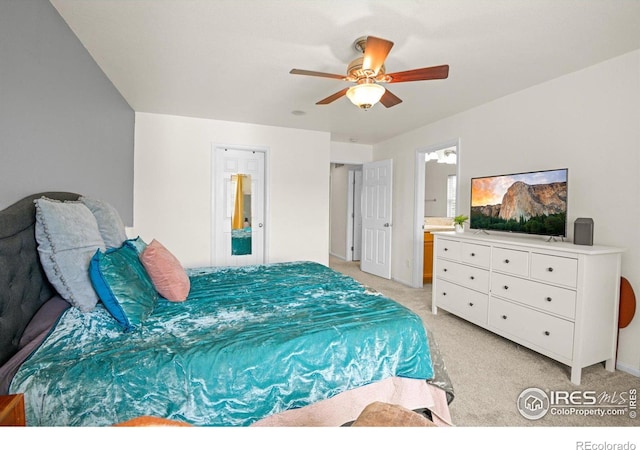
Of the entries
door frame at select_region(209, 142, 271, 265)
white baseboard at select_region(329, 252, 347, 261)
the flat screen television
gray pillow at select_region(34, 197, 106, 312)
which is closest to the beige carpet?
the flat screen television

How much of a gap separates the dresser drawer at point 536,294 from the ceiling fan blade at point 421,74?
5.87ft

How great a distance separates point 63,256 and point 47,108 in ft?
3.14

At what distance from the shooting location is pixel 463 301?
3.07m

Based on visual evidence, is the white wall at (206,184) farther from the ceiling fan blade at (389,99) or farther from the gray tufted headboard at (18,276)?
the gray tufted headboard at (18,276)

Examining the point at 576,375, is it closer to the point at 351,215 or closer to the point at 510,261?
the point at 510,261

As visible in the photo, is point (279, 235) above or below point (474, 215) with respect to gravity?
below

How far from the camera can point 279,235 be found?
4.62m

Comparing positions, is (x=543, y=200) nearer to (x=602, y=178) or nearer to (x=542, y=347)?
(x=602, y=178)

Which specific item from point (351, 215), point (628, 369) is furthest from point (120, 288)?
point (351, 215)

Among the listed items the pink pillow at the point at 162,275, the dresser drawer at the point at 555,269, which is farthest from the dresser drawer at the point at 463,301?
the pink pillow at the point at 162,275

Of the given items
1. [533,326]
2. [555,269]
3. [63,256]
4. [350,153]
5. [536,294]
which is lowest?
[533,326]

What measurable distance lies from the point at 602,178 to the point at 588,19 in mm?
1218

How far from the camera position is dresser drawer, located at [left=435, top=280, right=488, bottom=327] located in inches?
112
